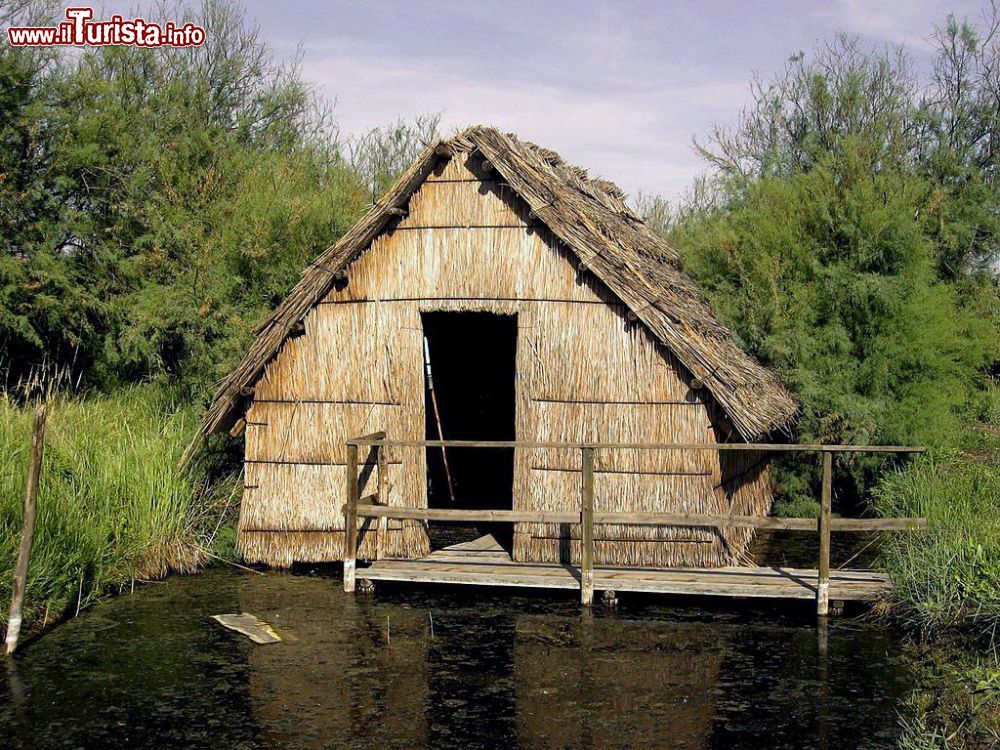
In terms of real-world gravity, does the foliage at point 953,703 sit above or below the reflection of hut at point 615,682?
above

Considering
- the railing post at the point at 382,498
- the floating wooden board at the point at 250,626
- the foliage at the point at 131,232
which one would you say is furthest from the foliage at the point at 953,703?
the foliage at the point at 131,232

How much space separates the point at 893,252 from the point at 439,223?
281 inches

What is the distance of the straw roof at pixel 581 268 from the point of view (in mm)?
10000

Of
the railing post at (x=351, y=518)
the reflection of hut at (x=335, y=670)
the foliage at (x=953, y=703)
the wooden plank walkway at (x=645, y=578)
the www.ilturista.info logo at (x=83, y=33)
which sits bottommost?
the reflection of hut at (x=335, y=670)

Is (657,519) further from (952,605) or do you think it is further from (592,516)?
(952,605)

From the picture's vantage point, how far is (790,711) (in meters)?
7.15

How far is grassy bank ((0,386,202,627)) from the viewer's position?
29.6 ft

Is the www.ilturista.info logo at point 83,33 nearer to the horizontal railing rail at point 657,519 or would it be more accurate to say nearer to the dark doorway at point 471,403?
the dark doorway at point 471,403

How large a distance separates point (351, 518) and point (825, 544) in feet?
14.8

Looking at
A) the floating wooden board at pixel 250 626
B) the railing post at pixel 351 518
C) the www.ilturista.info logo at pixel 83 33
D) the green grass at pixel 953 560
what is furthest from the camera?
the www.ilturista.info logo at pixel 83 33

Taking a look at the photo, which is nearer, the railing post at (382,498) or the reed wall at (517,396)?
the reed wall at (517,396)

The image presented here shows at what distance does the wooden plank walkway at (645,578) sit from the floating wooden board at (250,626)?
1.24 metres

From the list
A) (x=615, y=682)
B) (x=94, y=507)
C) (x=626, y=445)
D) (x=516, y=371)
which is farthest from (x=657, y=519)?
(x=94, y=507)

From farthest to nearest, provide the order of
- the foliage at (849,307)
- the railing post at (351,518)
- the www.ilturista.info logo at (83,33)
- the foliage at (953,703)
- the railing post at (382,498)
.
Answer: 1. the www.ilturista.info logo at (83,33)
2. the foliage at (849,307)
3. the railing post at (382,498)
4. the railing post at (351,518)
5. the foliage at (953,703)
